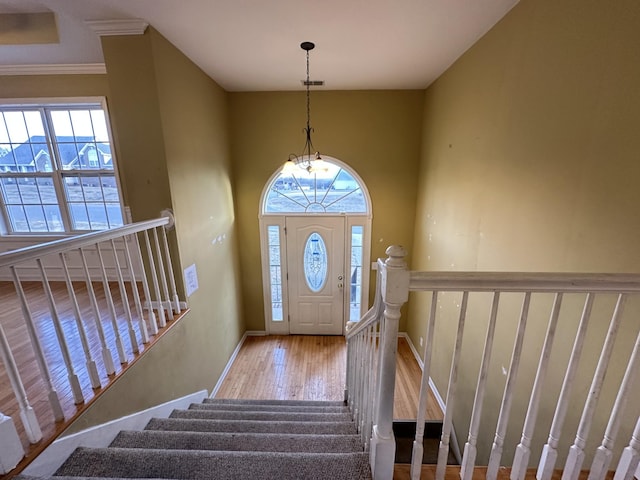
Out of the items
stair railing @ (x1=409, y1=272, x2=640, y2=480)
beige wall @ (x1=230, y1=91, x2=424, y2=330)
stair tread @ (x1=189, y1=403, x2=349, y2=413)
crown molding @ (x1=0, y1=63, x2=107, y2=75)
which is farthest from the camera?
beige wall @ (x1=230, y1=91, x2=424, y2=330)

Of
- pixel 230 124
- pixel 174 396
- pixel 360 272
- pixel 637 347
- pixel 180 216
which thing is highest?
pixel 230 124

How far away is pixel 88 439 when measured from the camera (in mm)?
1475

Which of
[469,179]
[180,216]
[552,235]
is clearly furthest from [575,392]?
[180,216]

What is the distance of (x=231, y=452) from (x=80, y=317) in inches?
40.6

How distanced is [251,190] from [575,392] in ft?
12.6

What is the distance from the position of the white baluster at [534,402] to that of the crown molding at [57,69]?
4.17 m

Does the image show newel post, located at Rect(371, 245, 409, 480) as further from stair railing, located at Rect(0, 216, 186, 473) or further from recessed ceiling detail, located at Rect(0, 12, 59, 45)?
recessed ceiling detail, located at Rect(0, 12, 59, 45)

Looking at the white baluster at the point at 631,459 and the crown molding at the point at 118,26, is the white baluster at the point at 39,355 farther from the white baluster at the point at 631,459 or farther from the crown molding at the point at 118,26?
the white baluster at the point at 631,459

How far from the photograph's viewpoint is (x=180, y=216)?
2.46m

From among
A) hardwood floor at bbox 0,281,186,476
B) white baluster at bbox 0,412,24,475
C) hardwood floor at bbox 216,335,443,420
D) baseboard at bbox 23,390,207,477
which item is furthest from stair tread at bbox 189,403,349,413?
white baluster at bbox 0,412,24,475

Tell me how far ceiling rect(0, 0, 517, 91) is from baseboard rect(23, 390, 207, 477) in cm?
262

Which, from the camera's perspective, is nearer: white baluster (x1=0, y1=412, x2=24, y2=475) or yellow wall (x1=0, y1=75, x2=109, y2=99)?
white baluster (x1=0, y1=412, x2=24, y2=475)

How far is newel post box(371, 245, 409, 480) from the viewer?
0.87 meters

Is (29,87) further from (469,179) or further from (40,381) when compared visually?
(469,179)
